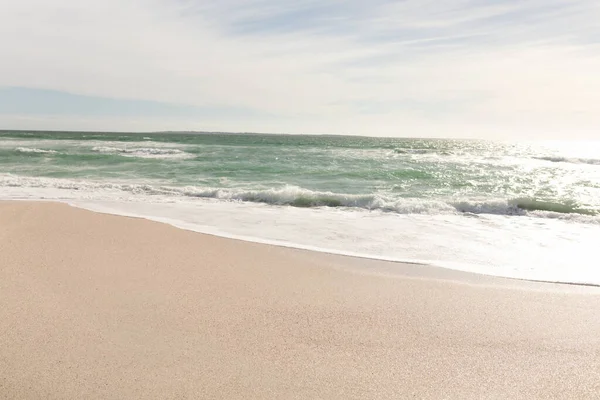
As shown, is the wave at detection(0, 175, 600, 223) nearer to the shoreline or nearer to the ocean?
the ocean

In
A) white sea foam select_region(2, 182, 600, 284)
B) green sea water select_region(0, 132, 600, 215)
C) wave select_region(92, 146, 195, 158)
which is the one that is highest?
wave select_region(92, 146, 195, 158)

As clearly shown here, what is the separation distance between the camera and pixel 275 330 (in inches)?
123

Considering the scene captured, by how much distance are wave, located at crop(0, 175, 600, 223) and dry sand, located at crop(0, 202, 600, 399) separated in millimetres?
5590

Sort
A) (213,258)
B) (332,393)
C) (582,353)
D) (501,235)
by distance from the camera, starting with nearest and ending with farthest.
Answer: (332,393)
(582,353)
(213,258)
(501,235)

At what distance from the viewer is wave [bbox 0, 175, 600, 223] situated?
33.0 feet

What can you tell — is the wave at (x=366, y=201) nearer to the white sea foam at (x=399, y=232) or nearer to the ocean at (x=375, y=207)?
the ocean at (x=375, y=207)

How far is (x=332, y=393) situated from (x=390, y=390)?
0.33 m

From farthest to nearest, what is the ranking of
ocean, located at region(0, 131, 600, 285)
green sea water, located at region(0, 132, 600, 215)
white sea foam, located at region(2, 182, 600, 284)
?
green sea water, located at region(0, 132, 600, 215), ocean, located at region(0, 131, 600, 285), white sea foam, located at region(2, 182, 600, 284)

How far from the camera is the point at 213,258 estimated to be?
4.96 m

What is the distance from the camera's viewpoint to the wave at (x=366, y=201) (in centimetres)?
1005

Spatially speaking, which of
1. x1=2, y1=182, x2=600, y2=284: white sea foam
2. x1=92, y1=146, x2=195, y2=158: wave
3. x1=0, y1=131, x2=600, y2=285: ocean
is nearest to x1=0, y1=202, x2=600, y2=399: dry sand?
x1=2, y1=182, x2=600, y2=284: white sea foam

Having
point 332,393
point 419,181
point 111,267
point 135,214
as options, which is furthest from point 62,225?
point 419,181

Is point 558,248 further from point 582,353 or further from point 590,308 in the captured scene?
point 582,353

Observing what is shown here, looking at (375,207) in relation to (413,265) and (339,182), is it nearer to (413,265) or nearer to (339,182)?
(339,182)
